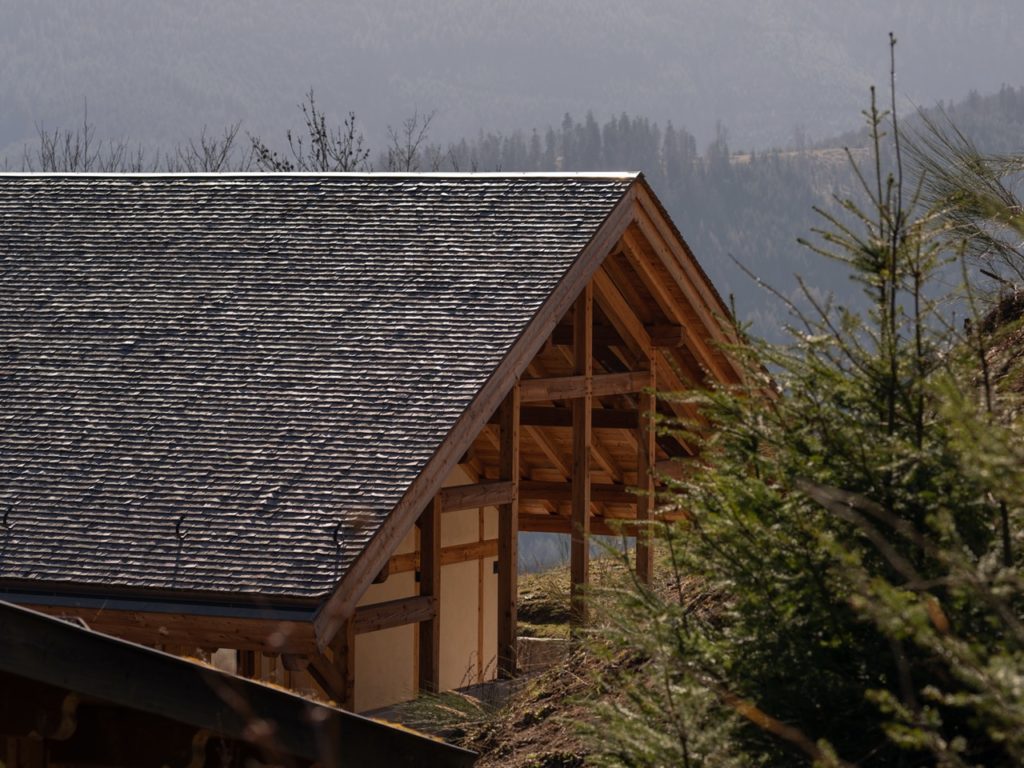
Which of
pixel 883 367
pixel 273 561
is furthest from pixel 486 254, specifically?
pixel 883 367

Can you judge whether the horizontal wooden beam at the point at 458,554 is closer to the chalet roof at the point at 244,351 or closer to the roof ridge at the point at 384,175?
the chalet roof at the point at 244,351

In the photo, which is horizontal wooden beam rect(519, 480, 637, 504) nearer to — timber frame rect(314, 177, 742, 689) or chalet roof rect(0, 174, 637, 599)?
timber frame rect(314, 177, 742, 689)

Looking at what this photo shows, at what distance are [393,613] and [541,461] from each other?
6.23 m

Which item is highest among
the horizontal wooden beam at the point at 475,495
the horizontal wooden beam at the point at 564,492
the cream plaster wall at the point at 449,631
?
the horizontal wooden beam at the point at 564,492

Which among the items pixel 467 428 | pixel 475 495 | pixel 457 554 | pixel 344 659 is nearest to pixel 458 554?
pixel 457 554

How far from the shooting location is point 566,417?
1588 cm

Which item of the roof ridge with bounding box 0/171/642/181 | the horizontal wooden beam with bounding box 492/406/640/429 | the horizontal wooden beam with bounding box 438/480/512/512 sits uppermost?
the roof ridge with bounding box 0/171/642/181

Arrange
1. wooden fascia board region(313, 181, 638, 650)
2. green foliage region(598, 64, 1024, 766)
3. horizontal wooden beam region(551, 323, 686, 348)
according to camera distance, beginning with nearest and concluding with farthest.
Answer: green foliage region(598, 64, 1024, 766), wooden fascia board region(313, 181, 638, 650), horizontal wooden beam region(551, 323, 686, 348)

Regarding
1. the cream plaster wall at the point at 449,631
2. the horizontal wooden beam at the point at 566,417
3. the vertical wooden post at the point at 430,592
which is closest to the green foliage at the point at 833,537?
the vertical wooden post at the point at 430,592

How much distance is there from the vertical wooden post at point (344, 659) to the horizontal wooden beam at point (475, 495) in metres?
1.85

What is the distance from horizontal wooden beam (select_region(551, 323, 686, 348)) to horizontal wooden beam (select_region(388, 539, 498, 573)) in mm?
2594

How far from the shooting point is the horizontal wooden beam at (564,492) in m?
17.5

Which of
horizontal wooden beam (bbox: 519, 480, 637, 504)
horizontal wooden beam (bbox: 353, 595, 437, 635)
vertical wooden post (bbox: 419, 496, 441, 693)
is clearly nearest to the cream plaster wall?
horizontal wooden beam (bbox: 519, 480, 637, 504)

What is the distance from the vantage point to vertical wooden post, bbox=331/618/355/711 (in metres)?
11.2
